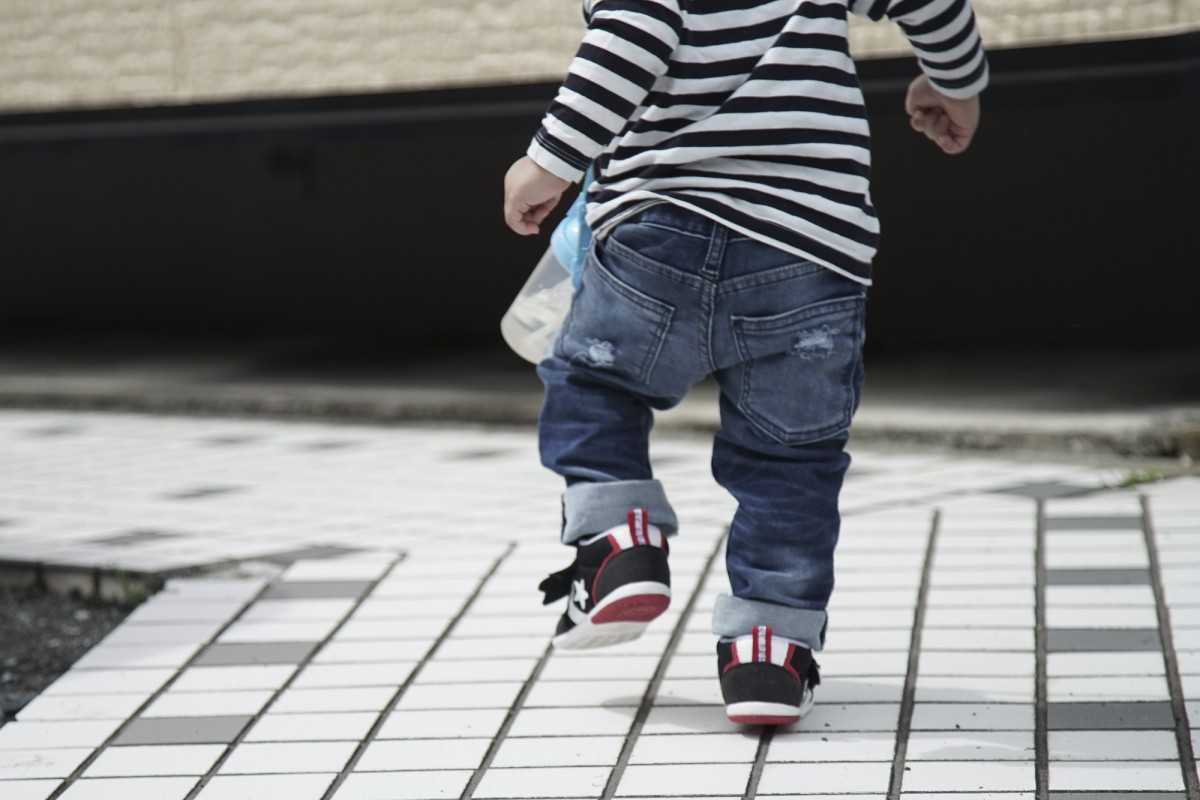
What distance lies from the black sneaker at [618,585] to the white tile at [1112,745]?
2.26 ft

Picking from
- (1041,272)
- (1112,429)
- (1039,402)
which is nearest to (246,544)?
(1112,429)

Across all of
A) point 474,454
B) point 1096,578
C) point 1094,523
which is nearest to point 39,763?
point 1096,578

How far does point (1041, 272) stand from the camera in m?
9.13

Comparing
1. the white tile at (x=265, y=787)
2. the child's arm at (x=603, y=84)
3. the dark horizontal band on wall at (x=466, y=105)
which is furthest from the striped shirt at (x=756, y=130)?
the dark horizontal band on wall at (x=466, y=105)

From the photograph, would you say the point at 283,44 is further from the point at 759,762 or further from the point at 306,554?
the point at 759,762

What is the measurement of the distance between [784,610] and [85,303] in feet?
33.4

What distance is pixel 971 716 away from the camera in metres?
2.76

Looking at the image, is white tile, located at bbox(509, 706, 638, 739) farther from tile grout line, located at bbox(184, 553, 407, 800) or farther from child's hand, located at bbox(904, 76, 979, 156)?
child's hand, located at bbox(904, 76, 979, 156)

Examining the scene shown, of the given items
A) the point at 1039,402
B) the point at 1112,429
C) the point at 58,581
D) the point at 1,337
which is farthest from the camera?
the point at 1,337

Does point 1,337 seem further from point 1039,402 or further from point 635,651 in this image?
point 635,651

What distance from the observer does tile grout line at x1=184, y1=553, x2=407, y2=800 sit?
8.61 ft

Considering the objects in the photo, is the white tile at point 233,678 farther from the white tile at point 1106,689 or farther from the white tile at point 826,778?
the white tile at point 1106,689

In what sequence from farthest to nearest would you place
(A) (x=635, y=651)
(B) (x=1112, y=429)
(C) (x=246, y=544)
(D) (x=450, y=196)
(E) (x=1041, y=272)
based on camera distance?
(D) (x=450, y=196)
(E) (x=1041, y=272)
(B) (x=1112, y=429)
(C) (x=246, y=544)
(A) (x=635, y=651)

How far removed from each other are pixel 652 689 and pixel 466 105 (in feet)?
17.6
